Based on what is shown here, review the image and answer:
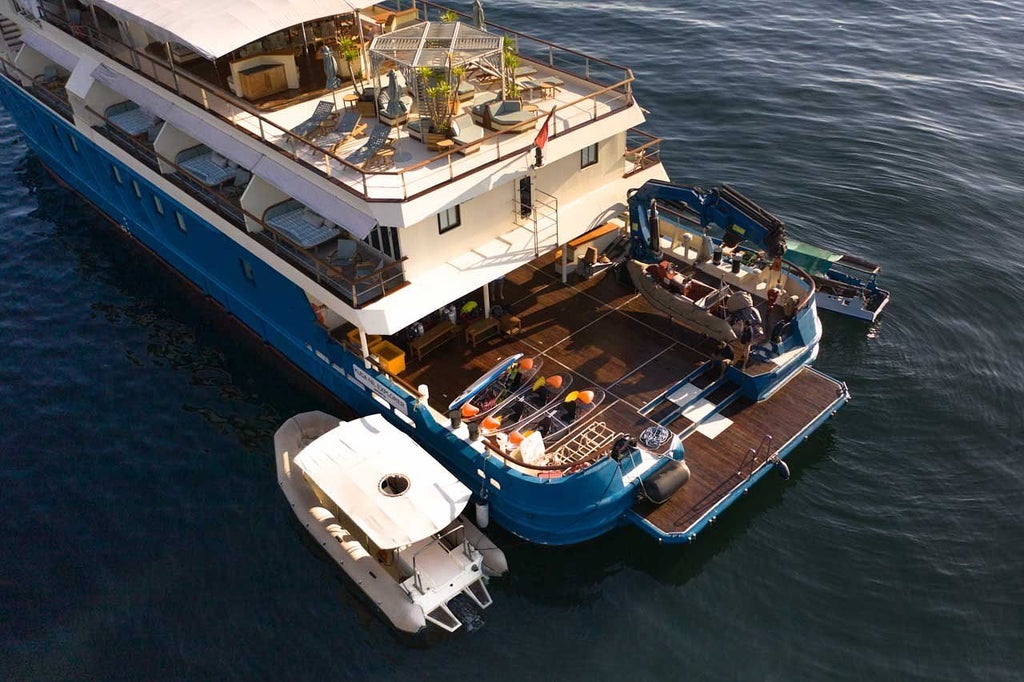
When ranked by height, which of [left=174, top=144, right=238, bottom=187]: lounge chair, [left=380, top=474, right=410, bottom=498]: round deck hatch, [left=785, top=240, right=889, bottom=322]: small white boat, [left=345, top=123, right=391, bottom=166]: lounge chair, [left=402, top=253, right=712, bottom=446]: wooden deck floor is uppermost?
[left=345, top=123, right=391, bottom=166]: lounge chair

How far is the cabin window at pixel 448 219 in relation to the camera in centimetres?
2369

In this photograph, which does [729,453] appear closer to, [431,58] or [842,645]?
[842,645]

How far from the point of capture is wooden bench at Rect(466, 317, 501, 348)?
82.2ft

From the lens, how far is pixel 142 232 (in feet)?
110

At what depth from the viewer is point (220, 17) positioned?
25.0 meters

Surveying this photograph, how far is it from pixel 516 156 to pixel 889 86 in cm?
3412

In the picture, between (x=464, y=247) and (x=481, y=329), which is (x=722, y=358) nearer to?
(x=481, y=329)

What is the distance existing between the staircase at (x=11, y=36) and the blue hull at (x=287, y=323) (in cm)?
160

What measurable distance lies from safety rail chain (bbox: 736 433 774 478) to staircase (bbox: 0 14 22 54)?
121 feet

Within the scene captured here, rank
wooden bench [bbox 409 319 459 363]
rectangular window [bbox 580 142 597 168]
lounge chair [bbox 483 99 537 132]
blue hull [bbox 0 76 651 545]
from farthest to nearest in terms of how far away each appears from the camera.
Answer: rectangular window [bbox 580 142 597 168], wooden bench [bbox 409 319 459 363], lounge chair [bbox 483 99 537 132], blue hull [bbox 0 76 651 545]

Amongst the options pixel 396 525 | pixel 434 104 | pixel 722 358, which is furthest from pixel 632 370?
pixel 434 104

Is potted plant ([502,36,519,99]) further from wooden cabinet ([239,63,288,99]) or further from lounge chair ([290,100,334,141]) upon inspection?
wooden cabinet ([239,63,288,99])

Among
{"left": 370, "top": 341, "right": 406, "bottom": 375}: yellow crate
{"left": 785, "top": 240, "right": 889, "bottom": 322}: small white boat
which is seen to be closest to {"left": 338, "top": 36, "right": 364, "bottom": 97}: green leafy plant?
{"left": 370, "top": 341, "right": 406, "bottom": 375}: yellow crate

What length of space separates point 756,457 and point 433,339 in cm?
999
